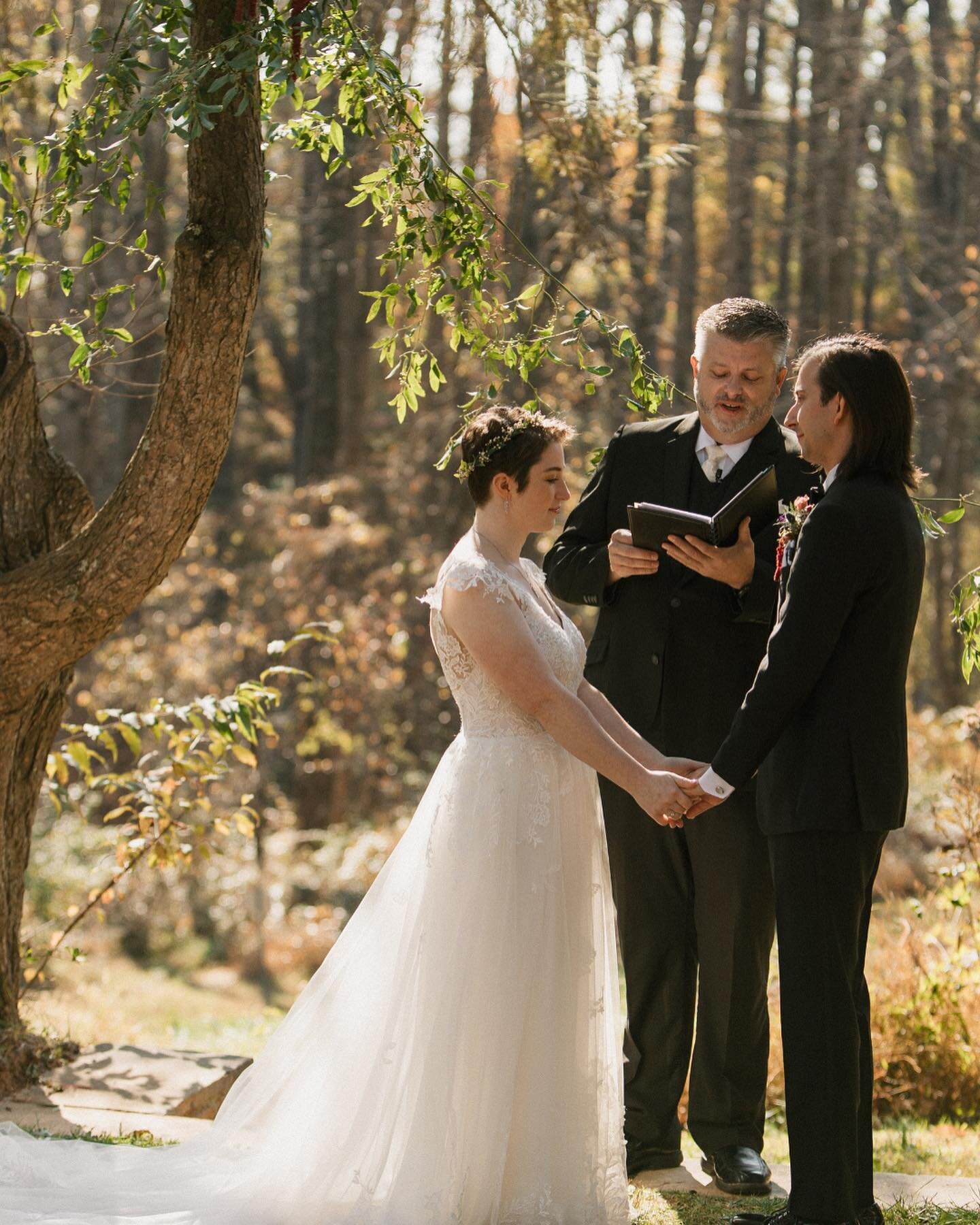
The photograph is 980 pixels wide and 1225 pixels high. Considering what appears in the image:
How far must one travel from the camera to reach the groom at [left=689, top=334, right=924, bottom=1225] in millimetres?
3000

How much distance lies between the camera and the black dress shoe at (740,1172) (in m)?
3.67

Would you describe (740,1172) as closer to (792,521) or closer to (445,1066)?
(445,1066)

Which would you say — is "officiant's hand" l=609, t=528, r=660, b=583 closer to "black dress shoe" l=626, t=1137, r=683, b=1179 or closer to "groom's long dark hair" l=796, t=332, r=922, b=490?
"groom's long dark hair" l=796, t=332, r=922, b=490

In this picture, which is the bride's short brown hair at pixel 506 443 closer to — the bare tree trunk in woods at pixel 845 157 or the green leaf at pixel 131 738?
the green leaf at pixel 131 738

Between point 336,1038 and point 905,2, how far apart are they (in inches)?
656

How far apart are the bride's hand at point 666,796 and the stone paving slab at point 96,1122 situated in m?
1.83

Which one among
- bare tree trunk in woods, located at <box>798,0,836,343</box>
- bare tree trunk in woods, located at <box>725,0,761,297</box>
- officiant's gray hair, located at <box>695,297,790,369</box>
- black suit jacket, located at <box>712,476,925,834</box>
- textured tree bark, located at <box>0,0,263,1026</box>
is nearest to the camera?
black suit jacket, located at <box>712,476,925,834</box>

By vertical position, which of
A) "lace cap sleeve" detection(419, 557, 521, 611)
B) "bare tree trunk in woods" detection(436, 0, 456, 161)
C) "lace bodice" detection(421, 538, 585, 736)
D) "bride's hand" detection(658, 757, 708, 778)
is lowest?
"bride's hand" detection(658, 757, 708, 778)

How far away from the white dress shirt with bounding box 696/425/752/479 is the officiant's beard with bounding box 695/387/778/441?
43 millimetres

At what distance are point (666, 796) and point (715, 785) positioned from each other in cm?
19

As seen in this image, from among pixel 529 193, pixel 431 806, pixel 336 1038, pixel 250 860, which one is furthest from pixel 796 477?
pixel 250 860

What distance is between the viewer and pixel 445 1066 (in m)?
3.22

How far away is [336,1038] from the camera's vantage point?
11.2 ft

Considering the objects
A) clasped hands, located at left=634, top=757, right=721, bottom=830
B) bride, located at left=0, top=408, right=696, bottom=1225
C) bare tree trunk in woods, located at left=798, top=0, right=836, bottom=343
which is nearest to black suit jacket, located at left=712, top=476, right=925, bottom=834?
clasped hands, located at left=634, top=757, right=721, bottom=830
